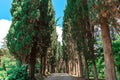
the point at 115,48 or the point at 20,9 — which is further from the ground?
the point at 20,9

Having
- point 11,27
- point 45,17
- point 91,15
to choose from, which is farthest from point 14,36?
point 91,15

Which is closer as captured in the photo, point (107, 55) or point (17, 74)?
point (107, 55)

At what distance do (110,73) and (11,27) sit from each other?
29.8ft

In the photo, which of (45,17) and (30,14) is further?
(45,17)

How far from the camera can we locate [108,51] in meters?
11.8

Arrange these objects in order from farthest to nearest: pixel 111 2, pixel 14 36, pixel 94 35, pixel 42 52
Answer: pixel 42 52
pixel 14 36
pixel 94 35
pixel 111 2

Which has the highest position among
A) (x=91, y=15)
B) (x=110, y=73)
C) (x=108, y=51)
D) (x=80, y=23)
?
(x=80, y=23)

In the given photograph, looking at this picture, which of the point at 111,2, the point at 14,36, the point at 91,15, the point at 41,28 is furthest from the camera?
the point at 41,28

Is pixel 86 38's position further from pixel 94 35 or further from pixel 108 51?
pixel 108 51

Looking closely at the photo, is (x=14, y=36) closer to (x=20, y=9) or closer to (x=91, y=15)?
(x=20, y=9)

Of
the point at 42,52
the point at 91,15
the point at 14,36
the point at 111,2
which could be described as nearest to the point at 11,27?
the point at 14,36

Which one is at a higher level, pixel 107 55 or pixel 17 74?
pixel 107 55

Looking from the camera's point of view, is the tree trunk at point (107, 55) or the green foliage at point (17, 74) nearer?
the tree trunk at point (107, 55)

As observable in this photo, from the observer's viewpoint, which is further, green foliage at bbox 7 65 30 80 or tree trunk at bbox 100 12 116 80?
green foliage at bbox 7 65 30 80
